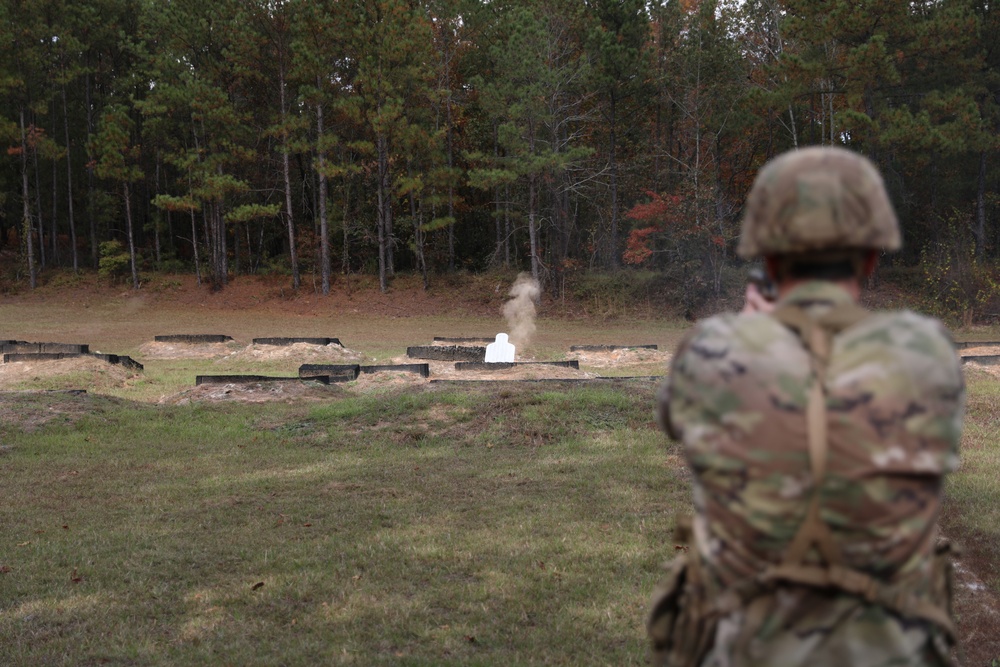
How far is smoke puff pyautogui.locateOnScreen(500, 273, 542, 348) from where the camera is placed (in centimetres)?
2926

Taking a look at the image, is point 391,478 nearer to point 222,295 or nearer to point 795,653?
point 795,653

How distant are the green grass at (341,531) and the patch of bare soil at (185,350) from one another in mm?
9435

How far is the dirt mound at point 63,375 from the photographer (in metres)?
15.5

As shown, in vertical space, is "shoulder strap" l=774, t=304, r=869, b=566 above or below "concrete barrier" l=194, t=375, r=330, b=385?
above

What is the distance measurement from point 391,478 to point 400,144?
27.6 m

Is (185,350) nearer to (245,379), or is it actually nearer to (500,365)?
(245,379)

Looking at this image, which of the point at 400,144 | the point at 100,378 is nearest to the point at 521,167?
the point at 400,144

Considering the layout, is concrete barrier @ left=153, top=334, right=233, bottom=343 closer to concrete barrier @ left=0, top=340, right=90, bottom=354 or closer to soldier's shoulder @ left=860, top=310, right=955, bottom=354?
concrete barrier @ left=0, top=340, right=90, bottom=354

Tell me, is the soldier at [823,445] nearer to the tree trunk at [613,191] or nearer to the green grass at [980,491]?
the green grass at [980,491]

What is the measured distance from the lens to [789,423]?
1759mm

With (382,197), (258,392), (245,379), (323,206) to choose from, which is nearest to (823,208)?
(258,392)

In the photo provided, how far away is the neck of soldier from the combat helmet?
7 centimetres

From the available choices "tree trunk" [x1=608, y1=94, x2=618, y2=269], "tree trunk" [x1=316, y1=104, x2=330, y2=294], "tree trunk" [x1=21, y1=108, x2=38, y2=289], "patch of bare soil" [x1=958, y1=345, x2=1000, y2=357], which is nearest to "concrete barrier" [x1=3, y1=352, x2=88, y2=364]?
"tree trunk" [x1=316, y1=104, x2=330, y2=294]

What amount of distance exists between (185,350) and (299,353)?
3.51 metres
